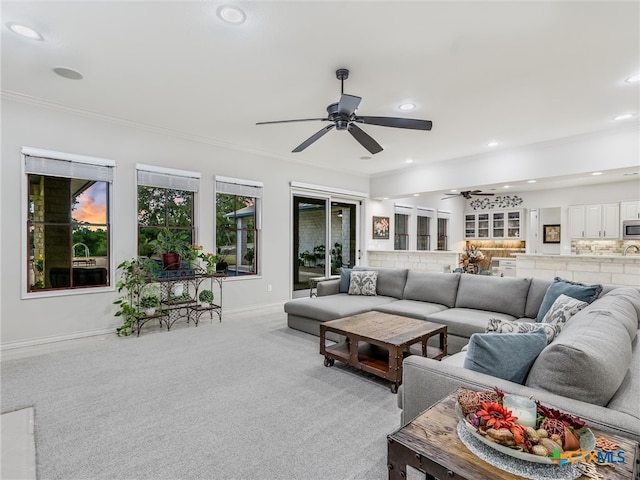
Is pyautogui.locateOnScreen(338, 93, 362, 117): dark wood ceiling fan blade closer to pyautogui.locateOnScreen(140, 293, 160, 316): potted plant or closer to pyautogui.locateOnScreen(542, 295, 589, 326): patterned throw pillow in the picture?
pyautogui.locateOnScreen(542, 295, 589, 326): patterned throw pillow

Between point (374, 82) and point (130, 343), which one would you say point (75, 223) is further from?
point (374, 82)

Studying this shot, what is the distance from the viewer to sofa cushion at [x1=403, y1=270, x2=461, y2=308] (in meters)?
4.38

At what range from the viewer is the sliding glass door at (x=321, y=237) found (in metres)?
6.79

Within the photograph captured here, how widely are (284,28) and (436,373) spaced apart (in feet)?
8.40

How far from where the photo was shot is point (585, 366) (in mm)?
1323

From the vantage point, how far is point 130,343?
402 cm

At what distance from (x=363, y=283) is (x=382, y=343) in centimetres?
218

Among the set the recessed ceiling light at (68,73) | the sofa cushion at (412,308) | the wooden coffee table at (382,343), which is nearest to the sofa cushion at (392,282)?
the sofa cushion at (412,308)

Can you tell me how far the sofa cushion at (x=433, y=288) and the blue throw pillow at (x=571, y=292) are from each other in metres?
1.19

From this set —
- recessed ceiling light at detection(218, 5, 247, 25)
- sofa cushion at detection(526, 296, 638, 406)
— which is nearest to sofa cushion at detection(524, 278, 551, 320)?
sofa cushion at detection(526, 296, 638, 406)

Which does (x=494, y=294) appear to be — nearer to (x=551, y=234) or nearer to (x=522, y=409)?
(x=522, y=409)

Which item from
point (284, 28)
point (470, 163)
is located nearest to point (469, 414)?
point (284, 28)

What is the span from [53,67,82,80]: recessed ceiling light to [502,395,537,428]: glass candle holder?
4222mm

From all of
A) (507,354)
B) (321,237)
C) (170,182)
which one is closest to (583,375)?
(507,354)
